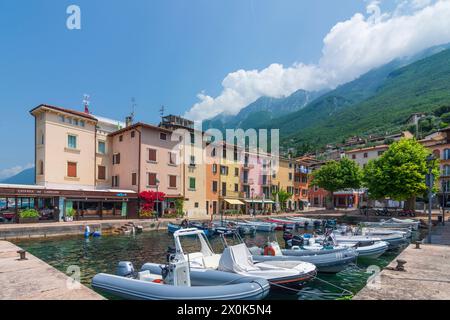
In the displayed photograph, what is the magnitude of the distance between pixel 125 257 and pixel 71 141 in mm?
22821

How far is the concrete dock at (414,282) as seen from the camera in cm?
773

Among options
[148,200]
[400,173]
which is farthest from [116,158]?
[400,173]

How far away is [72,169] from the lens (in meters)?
35.7

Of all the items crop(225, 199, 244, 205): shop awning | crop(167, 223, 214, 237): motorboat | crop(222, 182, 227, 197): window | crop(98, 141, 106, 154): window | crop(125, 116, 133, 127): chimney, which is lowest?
crop(167, 223, 214, 237): motorboat

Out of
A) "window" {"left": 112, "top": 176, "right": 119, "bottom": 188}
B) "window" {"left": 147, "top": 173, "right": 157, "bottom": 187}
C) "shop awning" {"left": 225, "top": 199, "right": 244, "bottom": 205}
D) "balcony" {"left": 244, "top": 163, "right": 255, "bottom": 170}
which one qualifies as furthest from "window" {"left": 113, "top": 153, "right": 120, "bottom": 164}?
"balcony" {"left": 244, "top": 163, "right": 255, "bottom": 170}

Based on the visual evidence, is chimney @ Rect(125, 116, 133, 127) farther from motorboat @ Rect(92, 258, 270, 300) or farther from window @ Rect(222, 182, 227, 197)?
motorboat @ Rect(92, 258, 270, 300)

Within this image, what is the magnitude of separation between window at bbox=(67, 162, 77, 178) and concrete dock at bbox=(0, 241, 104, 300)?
25.3 meters

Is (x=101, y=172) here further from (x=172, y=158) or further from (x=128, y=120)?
(x=128, y=120)

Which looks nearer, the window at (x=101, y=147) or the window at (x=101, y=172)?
the window at (x=101, y=172)

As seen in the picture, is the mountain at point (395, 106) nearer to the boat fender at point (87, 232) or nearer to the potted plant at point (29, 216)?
the boat fender at point (87, 232)

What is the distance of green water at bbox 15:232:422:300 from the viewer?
12.6 m

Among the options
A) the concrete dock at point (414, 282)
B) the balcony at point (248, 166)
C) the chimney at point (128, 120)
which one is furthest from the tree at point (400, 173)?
the chimney at point (128, 120)

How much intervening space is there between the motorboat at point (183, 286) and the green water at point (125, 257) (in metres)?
2.36
